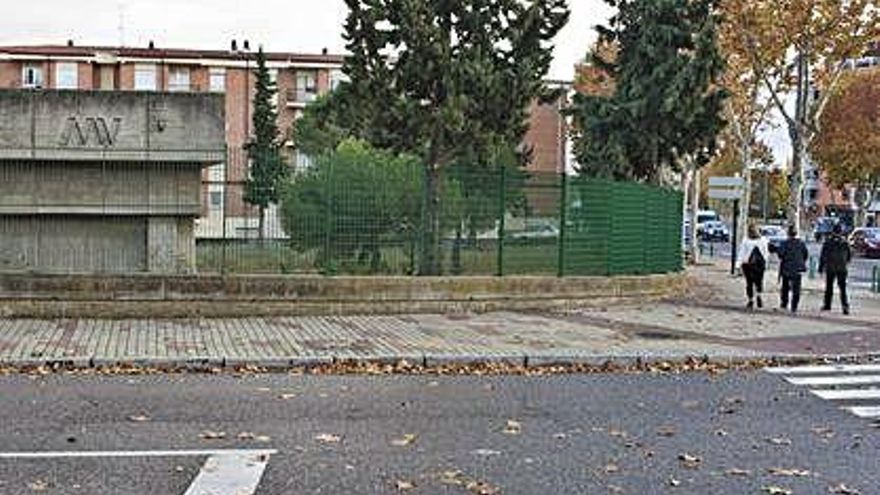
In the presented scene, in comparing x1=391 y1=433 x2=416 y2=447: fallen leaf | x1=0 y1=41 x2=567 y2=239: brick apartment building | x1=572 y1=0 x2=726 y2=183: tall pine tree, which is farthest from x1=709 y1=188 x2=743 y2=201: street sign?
x1=0 y1=41 x2=567 y2=239: brick apartment building

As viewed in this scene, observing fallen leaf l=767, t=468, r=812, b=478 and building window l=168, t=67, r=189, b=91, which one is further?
building window l=168, t=67, r=189, b=91

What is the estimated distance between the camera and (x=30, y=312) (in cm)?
1609

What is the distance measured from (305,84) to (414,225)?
213 feet

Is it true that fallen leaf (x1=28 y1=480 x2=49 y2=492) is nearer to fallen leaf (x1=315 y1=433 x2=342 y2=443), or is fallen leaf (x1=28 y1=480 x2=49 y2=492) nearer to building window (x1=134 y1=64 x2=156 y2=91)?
fallen leaf (x1=315 y1=433 x2=342 y2=443)

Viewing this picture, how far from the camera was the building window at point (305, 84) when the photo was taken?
81062mm

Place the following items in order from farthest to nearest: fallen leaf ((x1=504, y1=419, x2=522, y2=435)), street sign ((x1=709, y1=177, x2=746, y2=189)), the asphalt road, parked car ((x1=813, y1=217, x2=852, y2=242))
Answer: street sign ((x1=709, y1=177, x2=746, y2=189)), parked car ((x1=813, y1=217, x2=852, y2=242)), fallen leaf ((x1=504, y1=419, x2=522, y2=435)), the asphalt road

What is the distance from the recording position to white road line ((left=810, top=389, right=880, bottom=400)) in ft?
37.4

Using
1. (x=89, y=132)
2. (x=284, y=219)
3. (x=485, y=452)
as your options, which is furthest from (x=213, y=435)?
(x=89, y=132)

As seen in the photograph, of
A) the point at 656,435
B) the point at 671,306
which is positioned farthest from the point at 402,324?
the point at 656,435

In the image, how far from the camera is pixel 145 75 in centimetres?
7969

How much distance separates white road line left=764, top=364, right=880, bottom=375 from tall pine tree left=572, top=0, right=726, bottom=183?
14825 millimetres

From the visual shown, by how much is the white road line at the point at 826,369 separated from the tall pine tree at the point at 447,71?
979cm

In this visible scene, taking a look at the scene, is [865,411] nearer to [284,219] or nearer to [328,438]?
[328,438]

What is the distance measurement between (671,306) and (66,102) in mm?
10632
